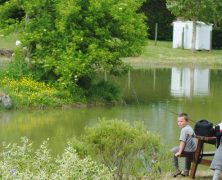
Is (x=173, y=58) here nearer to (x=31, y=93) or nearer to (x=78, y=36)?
(x=78, y=36)

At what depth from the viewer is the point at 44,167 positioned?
7.90 meters

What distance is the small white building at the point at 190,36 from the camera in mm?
48594

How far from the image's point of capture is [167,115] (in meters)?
20.7

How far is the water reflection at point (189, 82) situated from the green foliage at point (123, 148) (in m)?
16.2

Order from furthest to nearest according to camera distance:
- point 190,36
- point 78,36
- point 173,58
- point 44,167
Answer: point 190,36 → point 173,58 → point 78,36 → point 44,167

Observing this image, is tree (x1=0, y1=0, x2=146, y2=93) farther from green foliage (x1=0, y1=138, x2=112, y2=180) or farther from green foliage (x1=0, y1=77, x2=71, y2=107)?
green foliage (x1=0, y1=138, x2=112, y2=180)

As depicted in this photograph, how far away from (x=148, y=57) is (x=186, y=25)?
336 inches

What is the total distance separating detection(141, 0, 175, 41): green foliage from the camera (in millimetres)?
56375

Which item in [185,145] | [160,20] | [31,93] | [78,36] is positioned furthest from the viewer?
[160,20]

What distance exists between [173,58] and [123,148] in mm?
32800

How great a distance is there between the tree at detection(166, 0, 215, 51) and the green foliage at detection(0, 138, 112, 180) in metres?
38.4

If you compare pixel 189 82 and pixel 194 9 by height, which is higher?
pixel 194 9

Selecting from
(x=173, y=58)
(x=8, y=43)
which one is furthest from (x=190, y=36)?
(x=8, y=43)

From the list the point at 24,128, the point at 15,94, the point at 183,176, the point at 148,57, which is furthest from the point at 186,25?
the point at 183,176
